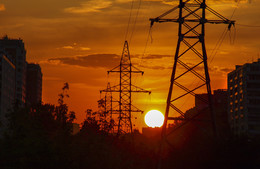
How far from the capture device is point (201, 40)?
5378 centimetres

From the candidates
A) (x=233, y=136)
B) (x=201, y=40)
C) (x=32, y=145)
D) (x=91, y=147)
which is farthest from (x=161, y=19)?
(x=91, y=147)

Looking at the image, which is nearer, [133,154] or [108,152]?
[108,152]

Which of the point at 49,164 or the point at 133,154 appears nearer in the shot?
the point at 49,164

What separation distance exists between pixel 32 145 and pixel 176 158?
12.8m

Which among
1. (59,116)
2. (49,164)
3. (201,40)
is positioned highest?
(201,40)

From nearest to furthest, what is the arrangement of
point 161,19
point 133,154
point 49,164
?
point 49,164 < point 161,19 < point 133,154

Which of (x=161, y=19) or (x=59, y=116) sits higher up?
(x=161, y=19)

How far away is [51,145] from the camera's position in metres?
52.8

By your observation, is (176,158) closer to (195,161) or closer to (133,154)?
(195,161)

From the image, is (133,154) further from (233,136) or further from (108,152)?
(233,136)

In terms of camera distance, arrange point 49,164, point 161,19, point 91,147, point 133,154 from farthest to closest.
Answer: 1. point 133,154
2. point 91,147
3. point 161,19
4. point 49,164

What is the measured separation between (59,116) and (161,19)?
78.8 feet

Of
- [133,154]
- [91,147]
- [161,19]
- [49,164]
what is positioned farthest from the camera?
[133,154]

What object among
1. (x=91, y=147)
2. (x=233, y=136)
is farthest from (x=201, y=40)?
(x=91, y=147)
